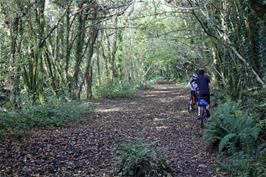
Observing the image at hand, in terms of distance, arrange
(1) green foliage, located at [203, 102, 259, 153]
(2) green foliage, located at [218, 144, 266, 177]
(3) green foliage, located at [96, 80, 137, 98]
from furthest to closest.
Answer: (3) green foliage, located at [96, 80, 137, 98] < (1) green foliage, located at [203, 102, 259, 153] < (2) green foliage, located at [218, 144, 266, 177]

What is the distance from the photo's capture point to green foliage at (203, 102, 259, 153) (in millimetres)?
8570

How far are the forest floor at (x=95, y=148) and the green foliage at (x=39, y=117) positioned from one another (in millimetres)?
494

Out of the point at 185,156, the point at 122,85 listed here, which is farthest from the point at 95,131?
the point at 122,85

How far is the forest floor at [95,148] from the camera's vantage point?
8297 millimetres

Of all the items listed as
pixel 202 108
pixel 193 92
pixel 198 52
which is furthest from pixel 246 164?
pixel 198 52

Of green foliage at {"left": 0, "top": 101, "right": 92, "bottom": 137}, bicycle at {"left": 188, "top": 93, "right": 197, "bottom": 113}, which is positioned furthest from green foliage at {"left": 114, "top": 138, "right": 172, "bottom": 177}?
bicycle at {"left": 188, "top": 93, "right": 197, "bottom": 113}

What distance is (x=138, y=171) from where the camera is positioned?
7.63m

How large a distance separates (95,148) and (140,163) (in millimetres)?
3148

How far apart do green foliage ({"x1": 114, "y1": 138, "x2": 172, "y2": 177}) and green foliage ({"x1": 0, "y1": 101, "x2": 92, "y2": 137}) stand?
179 inches

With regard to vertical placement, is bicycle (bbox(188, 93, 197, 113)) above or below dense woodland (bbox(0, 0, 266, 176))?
below

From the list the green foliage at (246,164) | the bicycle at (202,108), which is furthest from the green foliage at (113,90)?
the green foliage at (246,164)

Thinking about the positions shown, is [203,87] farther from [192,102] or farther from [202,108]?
[192,102]

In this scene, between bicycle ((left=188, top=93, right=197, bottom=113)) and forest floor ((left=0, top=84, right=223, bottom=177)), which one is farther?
bicycle ((left=188, top=93, right=197, bottom=113))

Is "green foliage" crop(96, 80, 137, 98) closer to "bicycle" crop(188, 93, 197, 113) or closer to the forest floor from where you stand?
"bicycle" crop(188, 93, 197, 113)
